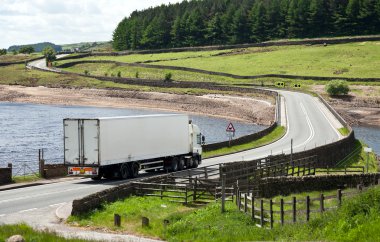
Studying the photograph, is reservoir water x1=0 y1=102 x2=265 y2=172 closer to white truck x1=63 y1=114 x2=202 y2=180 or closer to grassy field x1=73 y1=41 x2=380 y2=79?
white truck x1=63 y1=114 x2=202 y2=180

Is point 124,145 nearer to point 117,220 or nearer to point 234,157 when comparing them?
point 117,220

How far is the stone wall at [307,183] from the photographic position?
3650cm

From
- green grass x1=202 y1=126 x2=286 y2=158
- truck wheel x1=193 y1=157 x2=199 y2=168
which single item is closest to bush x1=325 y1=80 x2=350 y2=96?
green grass x1=202 y1=126 x2=286 y2=158

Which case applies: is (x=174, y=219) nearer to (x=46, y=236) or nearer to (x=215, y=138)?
(x=46, y=236)

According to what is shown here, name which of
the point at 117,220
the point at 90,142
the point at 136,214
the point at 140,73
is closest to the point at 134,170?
the point at 90,142

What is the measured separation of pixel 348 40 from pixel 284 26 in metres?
27.3

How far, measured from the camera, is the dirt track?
121688 mm

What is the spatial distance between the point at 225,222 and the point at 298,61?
139m

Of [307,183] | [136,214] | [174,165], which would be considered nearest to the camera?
[136,214]

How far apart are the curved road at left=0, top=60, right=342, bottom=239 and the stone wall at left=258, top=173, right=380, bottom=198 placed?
8.96m

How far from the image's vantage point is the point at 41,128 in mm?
102562

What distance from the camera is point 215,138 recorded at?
93.3m

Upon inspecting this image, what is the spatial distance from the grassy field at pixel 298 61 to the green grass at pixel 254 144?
6420cm

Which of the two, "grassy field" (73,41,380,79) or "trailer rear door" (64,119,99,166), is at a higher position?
"grassy field" (73,41,380,79)
